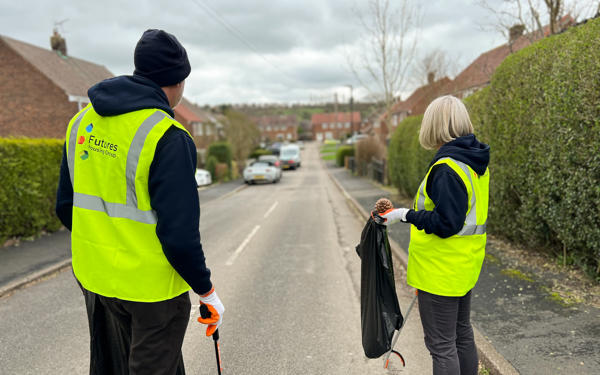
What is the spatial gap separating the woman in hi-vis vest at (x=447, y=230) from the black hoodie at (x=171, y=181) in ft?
4.36

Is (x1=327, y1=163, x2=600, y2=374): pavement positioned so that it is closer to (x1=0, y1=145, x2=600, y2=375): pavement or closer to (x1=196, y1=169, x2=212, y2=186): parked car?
(x1=0, y1=145, x2=600, y2=375): pavement

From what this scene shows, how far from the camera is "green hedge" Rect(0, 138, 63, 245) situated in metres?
7.17

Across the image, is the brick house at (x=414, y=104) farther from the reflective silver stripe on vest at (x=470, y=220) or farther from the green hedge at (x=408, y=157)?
the reflective silver stripe on vest at (x=470, y=220)

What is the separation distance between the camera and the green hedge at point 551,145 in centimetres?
409

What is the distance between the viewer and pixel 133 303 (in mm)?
1771

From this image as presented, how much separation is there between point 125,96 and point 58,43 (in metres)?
30.2

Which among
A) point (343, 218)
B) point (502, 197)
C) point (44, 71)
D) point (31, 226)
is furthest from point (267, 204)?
point (44, 71)

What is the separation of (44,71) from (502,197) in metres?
24.8

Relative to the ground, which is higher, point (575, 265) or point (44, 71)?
point (44, 71)

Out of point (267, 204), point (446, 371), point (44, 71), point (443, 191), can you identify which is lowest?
point (267, 204)

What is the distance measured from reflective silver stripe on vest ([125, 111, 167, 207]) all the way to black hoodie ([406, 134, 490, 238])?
5.11 feet

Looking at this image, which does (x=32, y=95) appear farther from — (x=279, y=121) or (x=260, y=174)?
(x=279, y=121)

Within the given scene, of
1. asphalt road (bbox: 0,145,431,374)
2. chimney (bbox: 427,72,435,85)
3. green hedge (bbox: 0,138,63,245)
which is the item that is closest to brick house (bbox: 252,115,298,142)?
chimney (bbox: 427,72,435,85)

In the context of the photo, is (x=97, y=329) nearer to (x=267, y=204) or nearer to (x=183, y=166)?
(x=183, y=166)
